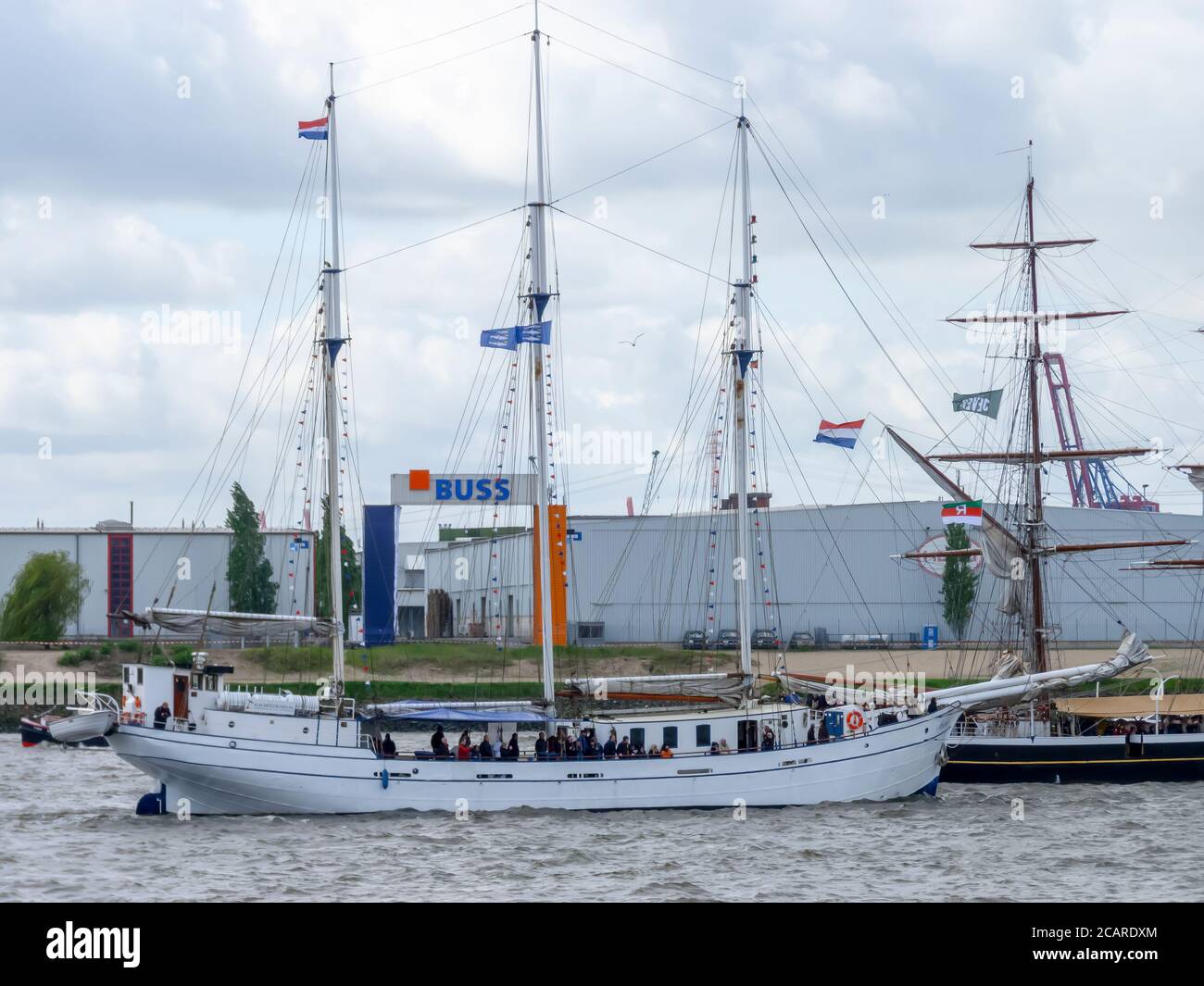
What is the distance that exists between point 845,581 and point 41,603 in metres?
54.2

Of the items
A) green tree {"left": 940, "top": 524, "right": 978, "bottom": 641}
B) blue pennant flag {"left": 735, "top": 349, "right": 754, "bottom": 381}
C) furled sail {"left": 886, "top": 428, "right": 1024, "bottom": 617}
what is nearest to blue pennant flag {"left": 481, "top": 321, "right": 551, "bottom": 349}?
blue pennant flag {"left": 735, "top": 349, "right": 754, "bottom": 381}

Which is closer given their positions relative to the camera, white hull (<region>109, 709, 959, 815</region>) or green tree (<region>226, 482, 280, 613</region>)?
white hull (<region>109, 709, 959, 815</region>)

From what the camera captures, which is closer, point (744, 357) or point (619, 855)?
point (619, 855)

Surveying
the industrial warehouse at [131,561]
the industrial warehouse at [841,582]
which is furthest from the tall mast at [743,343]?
the industrial warehouse at [131,561]

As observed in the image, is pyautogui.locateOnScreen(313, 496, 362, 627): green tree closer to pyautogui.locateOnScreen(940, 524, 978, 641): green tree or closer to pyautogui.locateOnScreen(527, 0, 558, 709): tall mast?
pyautogui.locateOnScreen(527, 0, 558, 709): tall mast

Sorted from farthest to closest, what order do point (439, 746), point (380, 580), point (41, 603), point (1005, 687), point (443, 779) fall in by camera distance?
point (41, 603), point (380, 580), point (1005, 687), point (439, 746), point (443, 779)

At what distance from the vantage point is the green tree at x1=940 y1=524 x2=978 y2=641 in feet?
347

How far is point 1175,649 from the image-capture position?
327 feet

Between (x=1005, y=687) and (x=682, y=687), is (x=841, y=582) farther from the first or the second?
(x=682, y=687)

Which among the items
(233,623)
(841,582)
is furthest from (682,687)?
(841,582)

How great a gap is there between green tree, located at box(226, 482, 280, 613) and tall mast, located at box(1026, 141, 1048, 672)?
52.5m

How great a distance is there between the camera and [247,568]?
357ft
